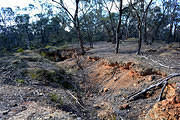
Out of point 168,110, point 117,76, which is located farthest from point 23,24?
point 168,110

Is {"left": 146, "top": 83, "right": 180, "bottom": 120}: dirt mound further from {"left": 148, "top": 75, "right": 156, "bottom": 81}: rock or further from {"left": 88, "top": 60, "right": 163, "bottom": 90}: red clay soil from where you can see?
{"left": 88, "top": 60, "right": 163, "bottom": 90}: red clay soil

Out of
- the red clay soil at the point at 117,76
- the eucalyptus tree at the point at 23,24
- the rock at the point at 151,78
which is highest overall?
the eucalyptus tree at the point at 23,24

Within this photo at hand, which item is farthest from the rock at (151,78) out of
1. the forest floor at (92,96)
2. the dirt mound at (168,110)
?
the dirt mound at (168,110)

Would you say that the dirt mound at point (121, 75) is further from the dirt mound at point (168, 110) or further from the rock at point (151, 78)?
the dirt mound at point (168, 110)

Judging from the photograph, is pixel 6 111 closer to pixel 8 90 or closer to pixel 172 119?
pixel 8 90

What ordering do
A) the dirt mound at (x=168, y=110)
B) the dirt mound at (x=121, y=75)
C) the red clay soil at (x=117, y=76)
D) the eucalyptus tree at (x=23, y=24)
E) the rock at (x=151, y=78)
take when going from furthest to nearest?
the eucalyptus tree at (x=23, y=24)
the red clay soil at (x=117, y=76)
the dirt mound at (x=121, y=75)
the rock at (x=151, y=78)
the dirt mound at (x=168, y=110)

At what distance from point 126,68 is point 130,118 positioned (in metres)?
3.08

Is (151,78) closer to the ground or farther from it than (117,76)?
farther from it

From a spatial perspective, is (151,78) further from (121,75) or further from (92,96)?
(92,96)

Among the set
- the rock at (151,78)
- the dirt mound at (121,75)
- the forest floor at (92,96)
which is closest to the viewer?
the forest floor at (92,96)

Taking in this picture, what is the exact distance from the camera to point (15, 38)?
34719mm

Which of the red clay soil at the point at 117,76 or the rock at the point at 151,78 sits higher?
the rock at the point at 151,78

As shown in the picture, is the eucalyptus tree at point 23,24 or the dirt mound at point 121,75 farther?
the eucalyptus tree at point 23,24

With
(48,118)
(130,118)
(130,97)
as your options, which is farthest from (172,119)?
(48,118)
